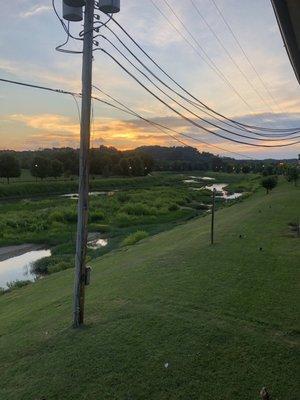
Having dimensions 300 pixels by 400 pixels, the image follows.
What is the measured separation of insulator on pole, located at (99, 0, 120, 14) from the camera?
10.6 meters

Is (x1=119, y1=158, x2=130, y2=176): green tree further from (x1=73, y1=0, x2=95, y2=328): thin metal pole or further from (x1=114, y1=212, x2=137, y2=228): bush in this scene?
(x1=73, y1=0, x2=95, y2=328): thin metal pole

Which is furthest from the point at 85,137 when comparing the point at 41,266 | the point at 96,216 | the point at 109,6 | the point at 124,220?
the point at 96,216

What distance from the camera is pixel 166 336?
10641 mm

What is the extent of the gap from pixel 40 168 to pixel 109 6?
4230 inches

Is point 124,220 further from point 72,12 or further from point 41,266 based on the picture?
point 72,12

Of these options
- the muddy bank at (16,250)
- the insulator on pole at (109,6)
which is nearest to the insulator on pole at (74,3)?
the insulator on pole at (109,6)

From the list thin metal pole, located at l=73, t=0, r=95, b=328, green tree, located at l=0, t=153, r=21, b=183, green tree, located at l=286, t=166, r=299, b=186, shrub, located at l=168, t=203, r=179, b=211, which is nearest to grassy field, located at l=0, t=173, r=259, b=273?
shrub, located at l=168, t=203, r=179, b=211

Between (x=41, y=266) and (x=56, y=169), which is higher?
(x=56, y=169)

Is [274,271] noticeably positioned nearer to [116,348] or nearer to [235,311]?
[235,311]

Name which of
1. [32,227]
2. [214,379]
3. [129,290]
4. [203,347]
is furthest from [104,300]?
[32,227]

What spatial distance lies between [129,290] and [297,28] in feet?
31.3

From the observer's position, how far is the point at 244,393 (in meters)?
8.27

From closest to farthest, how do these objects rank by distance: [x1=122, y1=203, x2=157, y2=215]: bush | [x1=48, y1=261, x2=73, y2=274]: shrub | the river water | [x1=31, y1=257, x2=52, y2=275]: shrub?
[x1=48, y1=261, x2=73, y2=274]: shrub → the river water → [x1=31, y1=257, x2=52, y2=275]: shrub → [x1=122, y1=203, x2=157, y2=215]: bush

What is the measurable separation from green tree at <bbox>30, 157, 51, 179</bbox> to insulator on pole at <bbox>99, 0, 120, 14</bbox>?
106594 millimetres
